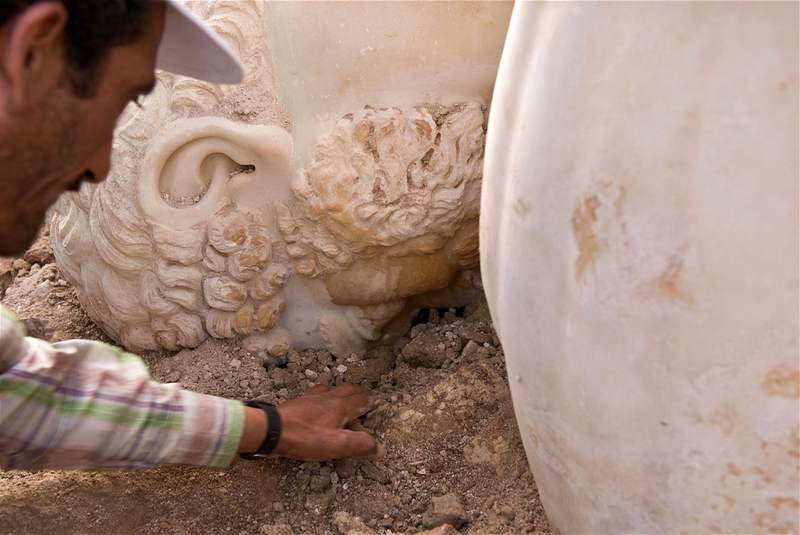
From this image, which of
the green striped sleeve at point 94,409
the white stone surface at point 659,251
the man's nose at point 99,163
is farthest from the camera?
the green striped sleeve at point 94,409

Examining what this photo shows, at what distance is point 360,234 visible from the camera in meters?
2.10

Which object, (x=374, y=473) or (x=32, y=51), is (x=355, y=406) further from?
(x=32, y=51)

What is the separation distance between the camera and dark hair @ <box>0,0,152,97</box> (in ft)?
3.72

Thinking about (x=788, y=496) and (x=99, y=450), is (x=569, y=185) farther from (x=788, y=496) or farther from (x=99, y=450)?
(x=99, y=450)

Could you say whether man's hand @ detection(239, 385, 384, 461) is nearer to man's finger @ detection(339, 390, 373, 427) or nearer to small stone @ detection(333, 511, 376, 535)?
man's finger @ detection(339, 390, 373, 427)

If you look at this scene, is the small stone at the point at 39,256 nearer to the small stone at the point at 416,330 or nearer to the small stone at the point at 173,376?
the small stone at the point at 173,376

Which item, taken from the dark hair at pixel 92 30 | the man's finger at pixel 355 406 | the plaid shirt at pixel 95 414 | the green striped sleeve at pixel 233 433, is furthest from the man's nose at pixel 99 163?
the man's finger at pixel 355 406

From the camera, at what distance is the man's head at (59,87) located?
1.10 m

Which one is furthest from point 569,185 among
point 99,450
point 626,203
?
point 99,450

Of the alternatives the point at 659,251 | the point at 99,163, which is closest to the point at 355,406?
the point at 99,163

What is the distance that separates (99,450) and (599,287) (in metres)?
1.04

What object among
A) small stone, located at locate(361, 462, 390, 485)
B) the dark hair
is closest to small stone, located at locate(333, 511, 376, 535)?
small stone, located at locate(361, 462, 390, 485)

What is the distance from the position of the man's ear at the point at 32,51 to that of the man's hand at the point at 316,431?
0.90m

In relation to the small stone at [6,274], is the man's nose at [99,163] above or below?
above
